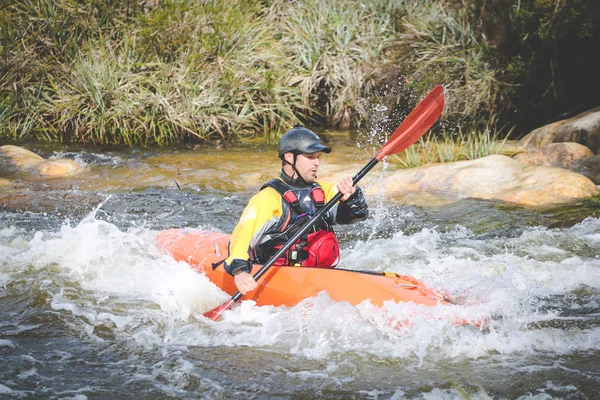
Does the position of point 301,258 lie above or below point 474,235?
above

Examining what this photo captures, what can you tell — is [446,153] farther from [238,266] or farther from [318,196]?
[238,266]

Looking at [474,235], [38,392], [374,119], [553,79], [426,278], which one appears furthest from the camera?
[374,119]

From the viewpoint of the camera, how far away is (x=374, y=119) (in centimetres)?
1025

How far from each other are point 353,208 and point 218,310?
1.03 m

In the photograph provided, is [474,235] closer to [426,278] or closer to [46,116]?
Result: [426,278]

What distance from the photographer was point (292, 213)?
13.3 ft

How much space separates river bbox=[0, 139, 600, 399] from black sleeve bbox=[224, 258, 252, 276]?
33 centimetres

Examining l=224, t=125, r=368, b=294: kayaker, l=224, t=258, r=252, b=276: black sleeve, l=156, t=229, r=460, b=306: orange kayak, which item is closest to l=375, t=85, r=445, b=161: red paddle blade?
l=224, t=125, r=368, b=294: kayaker

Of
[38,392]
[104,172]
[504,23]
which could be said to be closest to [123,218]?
[104,172]

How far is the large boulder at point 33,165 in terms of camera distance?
25.2 ft

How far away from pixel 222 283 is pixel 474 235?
233 cm

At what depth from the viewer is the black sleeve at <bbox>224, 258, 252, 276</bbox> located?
380cm

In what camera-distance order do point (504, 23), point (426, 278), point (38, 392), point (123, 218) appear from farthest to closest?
point (504, 23), point (123, 218), point (426, 278), point (38, 392)

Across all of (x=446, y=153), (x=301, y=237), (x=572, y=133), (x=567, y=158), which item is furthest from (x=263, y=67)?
(x=301, y=237)
